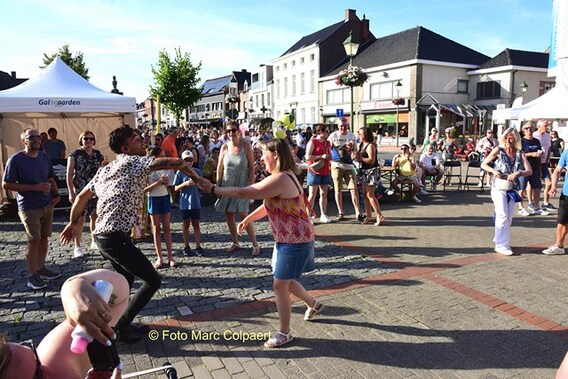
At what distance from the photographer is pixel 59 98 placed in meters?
9.25

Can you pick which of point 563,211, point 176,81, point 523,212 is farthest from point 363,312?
point 176,81

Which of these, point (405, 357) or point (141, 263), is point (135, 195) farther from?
point (405, 357)

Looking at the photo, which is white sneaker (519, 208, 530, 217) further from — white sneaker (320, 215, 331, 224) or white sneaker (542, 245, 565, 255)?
white sneaker (320, 215, 331, 224)

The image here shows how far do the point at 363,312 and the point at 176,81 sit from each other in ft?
96.2

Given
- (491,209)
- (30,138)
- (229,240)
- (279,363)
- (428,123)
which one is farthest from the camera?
(428,123)

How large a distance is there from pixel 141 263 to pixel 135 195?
0.57m

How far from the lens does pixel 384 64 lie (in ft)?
125

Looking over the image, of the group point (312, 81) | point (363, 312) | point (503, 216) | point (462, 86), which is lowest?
point (363, 312)

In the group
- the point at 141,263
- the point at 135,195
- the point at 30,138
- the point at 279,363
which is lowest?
the point at 279,363

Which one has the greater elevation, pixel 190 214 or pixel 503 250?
pixel 190 214

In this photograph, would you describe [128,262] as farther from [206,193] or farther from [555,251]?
[555,251]

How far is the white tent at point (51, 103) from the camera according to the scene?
29.7ft

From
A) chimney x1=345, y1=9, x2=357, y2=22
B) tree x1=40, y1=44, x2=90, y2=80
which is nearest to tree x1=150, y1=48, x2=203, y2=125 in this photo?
tree x1=40, y1=44, x2=90, y2=80

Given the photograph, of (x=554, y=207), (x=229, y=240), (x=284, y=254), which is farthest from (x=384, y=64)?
(x=284, y=254)
